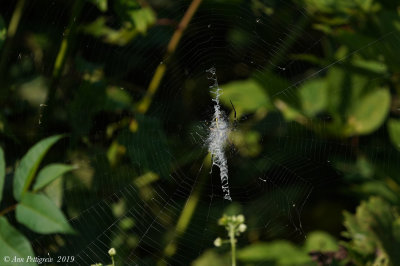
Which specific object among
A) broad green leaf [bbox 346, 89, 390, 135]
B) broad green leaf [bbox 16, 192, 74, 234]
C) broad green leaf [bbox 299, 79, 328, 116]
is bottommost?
broad green leaf [bbox 16, 192, 74, 234]

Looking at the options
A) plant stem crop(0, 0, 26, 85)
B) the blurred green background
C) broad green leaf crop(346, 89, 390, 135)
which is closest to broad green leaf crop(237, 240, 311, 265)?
the blurred green background

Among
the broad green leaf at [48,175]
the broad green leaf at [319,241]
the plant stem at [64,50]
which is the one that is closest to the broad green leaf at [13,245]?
A: the broad green leaf at [48,175]

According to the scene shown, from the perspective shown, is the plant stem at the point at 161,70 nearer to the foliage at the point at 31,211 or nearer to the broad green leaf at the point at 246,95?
the broad green leaf at the point at 246,95

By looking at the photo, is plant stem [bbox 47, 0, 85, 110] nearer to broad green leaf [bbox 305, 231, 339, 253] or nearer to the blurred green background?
the blurred green background

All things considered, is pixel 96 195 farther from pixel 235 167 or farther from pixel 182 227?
pixel 235 167

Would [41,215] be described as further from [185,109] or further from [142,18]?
[185,109]

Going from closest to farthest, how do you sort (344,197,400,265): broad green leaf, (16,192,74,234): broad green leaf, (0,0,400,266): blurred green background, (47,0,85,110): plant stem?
(16,192,74,234): broad green leaf < (344,197,400,265): broad green leaf < (47,0,85,110): plant stem < (0,0,400,266): blurred green background

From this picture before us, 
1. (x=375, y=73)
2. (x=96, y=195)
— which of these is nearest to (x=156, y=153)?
(x=96, y=195)
